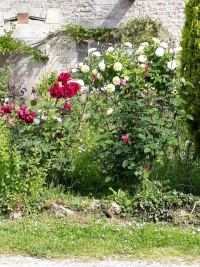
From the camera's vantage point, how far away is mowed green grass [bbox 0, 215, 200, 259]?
362 cm

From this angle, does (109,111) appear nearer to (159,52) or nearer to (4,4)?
(159,52)

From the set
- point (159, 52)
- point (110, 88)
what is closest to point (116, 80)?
point (110, 88)

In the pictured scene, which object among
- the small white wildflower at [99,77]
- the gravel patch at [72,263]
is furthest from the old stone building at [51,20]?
the gravel patch at [72,263]

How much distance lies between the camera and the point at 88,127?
5.44 metres

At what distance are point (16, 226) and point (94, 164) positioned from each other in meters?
1.20

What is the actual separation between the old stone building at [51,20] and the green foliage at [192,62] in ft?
21.7

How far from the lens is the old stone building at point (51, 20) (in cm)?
1134

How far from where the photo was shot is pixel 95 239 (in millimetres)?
3846

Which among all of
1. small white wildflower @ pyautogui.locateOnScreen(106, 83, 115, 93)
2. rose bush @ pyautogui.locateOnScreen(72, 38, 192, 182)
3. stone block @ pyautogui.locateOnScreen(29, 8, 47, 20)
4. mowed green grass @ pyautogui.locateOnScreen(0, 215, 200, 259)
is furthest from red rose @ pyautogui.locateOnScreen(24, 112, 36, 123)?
stone block @ pyautogui.locateOnScreen(29, 8, 47, 20)

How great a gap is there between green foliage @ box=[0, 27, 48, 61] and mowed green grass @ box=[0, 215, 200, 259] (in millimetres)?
7772

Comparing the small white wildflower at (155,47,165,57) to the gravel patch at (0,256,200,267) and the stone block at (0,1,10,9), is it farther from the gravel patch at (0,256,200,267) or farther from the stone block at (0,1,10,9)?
the stone block at (0,1,10,9)

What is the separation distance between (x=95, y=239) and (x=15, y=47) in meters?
8.39

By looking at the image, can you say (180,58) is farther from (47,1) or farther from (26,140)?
(47,1)

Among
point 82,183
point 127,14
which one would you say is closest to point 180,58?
point 82,183
